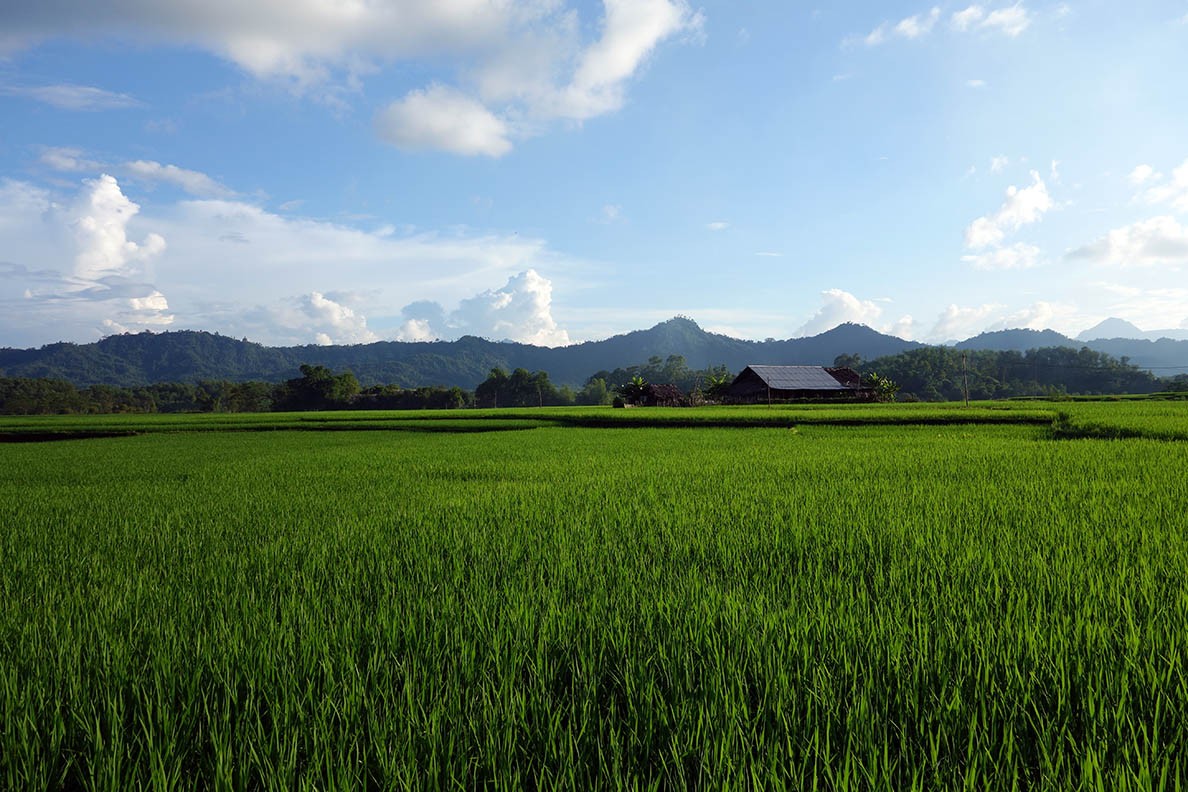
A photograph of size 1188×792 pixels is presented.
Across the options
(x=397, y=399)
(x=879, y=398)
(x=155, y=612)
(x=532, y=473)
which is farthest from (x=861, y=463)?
(x=397, y=399)

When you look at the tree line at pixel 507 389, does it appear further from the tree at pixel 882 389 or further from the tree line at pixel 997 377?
the tree at pixel 882 389

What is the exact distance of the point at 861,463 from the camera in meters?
7.90

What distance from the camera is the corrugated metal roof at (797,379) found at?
50.6 metres

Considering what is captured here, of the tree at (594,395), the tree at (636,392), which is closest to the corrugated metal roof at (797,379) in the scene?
the tree at (636,392)

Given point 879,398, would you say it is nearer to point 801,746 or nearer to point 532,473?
point 532,473

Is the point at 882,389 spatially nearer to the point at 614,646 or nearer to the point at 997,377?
the point at 997,377

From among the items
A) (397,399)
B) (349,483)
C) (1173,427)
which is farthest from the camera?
(397,399)

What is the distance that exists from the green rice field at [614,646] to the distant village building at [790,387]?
4442 centimetres

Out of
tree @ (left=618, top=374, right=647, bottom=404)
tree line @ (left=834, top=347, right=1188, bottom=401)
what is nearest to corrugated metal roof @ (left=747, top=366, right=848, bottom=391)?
tree @ (left=618, top=374, right=647, bottom=404)

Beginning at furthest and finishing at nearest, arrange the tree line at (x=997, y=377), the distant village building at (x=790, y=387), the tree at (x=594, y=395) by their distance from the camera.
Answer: the tree at (x=594, y=395), the tree line at (x=997, y=377), the distant village building at (x=790, y=387)

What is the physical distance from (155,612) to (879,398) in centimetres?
6192

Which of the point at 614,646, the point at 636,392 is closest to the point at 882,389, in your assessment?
the point at 636,392

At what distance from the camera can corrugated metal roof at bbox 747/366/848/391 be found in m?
50.6

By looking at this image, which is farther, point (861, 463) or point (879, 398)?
point (879, 398)
